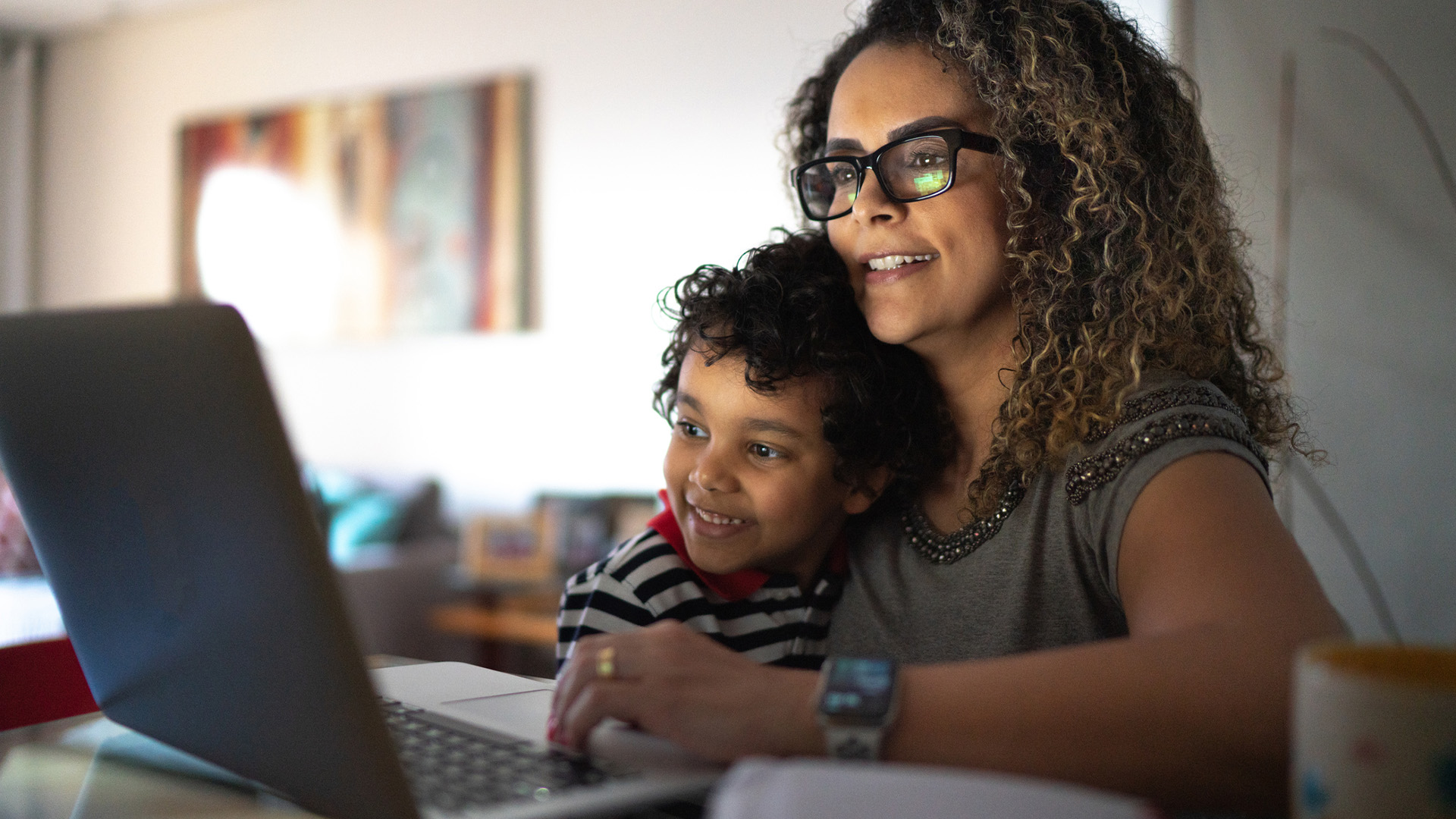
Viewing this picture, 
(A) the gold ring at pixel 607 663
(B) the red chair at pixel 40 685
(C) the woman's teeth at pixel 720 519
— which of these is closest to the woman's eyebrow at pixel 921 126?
(C) the woman's teeth at pixel 720 519

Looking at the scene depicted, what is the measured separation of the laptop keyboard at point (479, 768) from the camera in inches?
25.6

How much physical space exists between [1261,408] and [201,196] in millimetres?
5462

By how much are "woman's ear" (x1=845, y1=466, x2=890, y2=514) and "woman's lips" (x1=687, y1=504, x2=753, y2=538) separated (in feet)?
0.43

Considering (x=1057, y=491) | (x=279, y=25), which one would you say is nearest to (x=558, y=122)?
(x=279, y=25)

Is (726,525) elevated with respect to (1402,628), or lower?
elevated

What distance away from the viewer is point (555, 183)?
458 cm

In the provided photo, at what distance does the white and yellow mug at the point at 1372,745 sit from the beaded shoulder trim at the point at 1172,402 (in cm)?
52

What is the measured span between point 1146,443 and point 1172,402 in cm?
6

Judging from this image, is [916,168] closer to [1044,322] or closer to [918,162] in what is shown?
[918,162]

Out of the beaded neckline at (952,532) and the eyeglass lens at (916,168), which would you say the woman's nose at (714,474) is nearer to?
the beaded neckline at (952,532)

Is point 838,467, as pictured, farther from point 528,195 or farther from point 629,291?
point 528,195

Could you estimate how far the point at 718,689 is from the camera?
0.71 m

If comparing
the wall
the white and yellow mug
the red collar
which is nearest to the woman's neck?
the red collar

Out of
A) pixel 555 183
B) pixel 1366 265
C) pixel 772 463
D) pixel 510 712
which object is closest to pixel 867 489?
pixel 772 463
